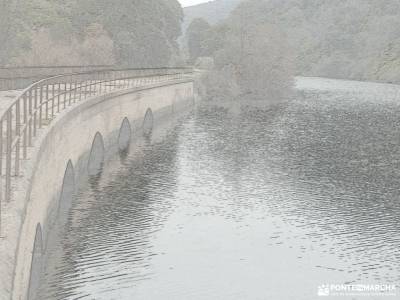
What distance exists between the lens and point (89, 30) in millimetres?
77875

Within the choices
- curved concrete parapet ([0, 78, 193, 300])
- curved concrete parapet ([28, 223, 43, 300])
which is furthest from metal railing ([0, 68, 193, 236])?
curved concrete parapet ([28, 223, 43, 300])

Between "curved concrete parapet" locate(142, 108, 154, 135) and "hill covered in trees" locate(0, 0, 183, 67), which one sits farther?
"hill covered in trees" locate(0, 0, 183, 67)

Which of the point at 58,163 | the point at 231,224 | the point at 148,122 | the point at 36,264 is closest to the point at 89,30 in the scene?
the point at 148,122

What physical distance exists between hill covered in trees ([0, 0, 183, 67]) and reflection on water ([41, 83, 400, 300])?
26394mm

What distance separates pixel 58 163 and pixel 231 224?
881cm

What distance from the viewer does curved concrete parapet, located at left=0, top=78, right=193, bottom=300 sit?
12414 mm

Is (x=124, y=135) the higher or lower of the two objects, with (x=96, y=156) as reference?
higher

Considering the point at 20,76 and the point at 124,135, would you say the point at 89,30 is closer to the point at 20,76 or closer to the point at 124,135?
the point at 124,135

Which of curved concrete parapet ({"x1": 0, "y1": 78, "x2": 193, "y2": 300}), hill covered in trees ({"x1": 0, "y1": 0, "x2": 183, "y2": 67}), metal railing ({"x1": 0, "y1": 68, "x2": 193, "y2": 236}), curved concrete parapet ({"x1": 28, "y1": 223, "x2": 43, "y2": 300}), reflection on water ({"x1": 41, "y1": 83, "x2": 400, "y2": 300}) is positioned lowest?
reflection on water ({"x1": 41, "y1": 83, "x2": 400, "y2": 300})

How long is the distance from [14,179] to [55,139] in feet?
26.4

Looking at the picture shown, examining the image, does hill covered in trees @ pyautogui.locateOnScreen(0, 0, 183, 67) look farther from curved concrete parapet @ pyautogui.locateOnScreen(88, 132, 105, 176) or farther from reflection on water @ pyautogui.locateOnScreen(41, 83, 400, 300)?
reflection on water @ pyautogui.locateOnScreen(41, 83, 400, 300)

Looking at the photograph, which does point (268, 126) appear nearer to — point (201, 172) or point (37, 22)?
point (201, 172)

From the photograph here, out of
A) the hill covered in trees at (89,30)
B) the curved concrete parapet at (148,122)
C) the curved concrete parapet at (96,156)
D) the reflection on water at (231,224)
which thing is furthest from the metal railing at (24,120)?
the hill covered in trees at (89,30)

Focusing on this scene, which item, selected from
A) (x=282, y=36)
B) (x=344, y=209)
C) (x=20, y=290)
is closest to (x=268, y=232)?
(x=344, y=209)
